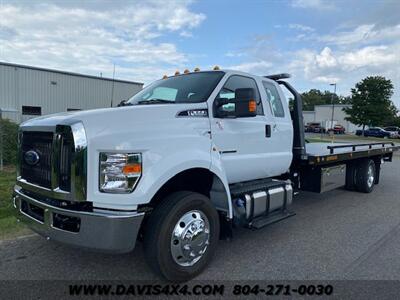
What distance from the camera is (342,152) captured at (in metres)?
7.36

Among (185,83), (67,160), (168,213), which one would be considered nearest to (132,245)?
(168,213)

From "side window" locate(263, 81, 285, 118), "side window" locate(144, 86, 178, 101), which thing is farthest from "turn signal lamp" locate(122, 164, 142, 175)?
"side window" locate(263, 81, 285, 118)

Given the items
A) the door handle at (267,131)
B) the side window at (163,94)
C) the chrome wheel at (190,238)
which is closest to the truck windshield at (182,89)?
the side window at (163,94)

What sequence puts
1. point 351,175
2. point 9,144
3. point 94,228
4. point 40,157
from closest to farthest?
1. point 94,228
2. point 40,157
3. point 351,175
4. point 9,144

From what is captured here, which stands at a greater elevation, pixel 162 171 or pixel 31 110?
pixel 31 110

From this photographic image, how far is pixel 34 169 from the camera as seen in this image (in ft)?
12.1

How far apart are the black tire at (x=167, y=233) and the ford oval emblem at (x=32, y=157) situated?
1.26m

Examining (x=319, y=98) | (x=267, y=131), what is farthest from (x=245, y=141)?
(x=319, y=98)

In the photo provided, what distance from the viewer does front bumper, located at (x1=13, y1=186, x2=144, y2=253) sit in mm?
3133

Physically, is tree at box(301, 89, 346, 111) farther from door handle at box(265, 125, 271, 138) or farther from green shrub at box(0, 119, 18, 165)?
door handle at box(265, 125, 271, 138)

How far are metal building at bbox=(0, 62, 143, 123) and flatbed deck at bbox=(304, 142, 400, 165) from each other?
16377 mm

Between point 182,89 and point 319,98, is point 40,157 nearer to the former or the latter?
point 182,89

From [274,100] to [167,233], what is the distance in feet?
9.60

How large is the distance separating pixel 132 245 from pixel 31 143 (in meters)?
1.53
